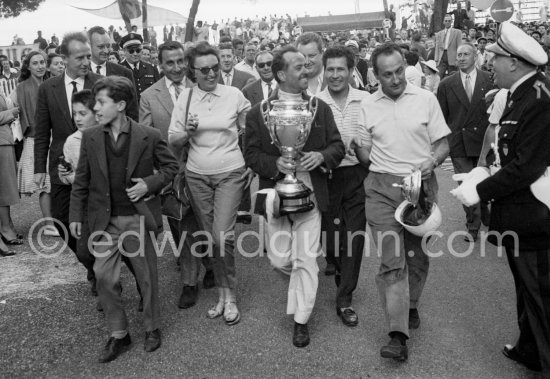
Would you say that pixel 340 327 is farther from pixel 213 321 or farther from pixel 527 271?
pixel 527 271

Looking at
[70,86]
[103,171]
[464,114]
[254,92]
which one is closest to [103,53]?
[70,86]

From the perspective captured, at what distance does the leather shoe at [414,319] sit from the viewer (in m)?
4.63

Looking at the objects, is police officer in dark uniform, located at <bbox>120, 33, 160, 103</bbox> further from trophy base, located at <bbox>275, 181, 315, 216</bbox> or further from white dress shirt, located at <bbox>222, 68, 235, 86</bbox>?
trophy base, located at <bbox>275, 181, 315, 216</bbox>

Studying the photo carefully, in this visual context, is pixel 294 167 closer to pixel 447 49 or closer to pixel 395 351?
pixel 395 351

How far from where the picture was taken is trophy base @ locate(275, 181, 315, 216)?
13.8ft

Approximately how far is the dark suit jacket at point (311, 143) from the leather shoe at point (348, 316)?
0.90m

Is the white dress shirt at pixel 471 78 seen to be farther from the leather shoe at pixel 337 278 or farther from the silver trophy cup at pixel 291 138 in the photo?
the silver trophy cup at pixel 291 138

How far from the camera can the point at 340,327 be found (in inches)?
186

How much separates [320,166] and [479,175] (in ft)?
4.00

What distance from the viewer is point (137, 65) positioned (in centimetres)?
1121

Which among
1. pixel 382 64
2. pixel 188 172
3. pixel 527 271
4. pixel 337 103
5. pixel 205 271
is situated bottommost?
pixel 205 271

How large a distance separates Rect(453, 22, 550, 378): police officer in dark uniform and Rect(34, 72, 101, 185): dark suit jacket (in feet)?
11.9

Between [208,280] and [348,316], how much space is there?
168 centimetres

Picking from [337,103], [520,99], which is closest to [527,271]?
[520,99]
